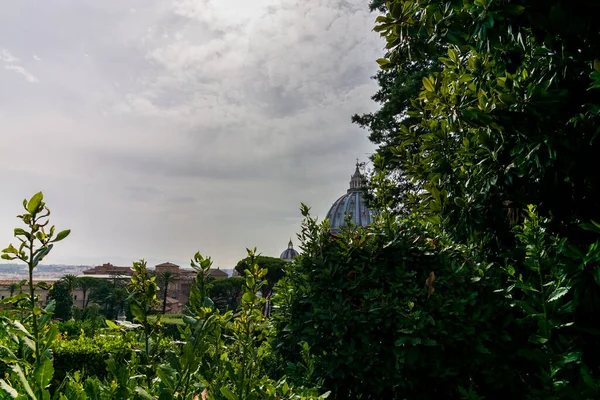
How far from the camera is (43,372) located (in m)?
0.93

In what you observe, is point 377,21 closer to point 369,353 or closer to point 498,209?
point 498,209

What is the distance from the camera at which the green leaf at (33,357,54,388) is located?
3.00 feet

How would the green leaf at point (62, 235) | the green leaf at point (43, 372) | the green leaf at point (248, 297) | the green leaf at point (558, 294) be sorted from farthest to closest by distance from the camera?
the green leaf at point (558, 294) → the green leaf at point (248, 297) → the green leaf at point (62, 235) → the green leaf at point (43, 372)

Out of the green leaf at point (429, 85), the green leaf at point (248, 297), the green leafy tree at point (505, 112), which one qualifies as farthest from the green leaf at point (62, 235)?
the green leaf at point (429, 85)

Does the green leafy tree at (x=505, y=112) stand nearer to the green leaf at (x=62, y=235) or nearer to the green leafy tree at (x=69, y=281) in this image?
the green leaf at (x=62, y=235)

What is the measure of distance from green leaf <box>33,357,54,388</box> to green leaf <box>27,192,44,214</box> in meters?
0.39

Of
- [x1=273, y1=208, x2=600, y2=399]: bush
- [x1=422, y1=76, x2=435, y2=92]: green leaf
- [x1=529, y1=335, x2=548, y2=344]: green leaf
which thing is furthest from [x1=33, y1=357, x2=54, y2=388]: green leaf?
[x1=422, y1=76, x2=435, y2=92]: green leaf

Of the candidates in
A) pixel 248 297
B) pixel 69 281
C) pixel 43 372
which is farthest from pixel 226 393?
pixel 69 281

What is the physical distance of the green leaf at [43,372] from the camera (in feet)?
3.00

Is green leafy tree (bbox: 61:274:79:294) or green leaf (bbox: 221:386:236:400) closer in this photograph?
green leaf (bbox: 221:386:236:400)

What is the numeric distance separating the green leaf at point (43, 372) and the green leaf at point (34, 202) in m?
0.39

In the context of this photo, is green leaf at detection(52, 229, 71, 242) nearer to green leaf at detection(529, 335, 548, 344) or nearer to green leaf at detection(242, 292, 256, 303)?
green leaf at detection(242, 292, 256, 303)

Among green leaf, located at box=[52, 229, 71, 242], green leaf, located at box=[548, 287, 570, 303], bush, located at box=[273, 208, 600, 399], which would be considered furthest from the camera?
bush, located at box=[273, 208, 600, 399]

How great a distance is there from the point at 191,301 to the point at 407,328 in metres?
1.91
